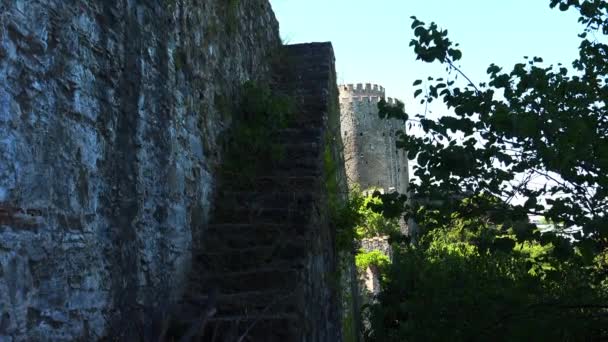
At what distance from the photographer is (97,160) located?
314 centimetres

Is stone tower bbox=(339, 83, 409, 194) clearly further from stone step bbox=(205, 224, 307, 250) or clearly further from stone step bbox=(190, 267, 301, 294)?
stone step bbox=(190, 267, 301, 294)

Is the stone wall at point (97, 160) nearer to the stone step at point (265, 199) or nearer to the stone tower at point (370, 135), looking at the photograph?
the stone step at point (265, 199)

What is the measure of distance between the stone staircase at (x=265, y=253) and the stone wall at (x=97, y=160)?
18cm

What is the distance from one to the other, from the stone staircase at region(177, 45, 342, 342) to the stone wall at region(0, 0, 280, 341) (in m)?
0.18

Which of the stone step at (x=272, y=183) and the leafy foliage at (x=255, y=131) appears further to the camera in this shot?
the leafy foliage at (x=255, y=131)

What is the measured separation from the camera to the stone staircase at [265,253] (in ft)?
12.9

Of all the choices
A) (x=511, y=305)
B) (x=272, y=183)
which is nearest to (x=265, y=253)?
(x=272, y=183)

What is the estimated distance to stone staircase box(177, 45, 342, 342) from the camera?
3.93 m

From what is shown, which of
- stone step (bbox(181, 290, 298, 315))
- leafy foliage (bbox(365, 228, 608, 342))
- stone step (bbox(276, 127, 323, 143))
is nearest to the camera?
stone step (bbox(181, 290, 298, 315))

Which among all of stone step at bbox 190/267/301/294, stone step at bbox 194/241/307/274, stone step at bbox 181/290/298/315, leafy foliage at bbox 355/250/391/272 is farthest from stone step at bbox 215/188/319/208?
leafy foliage at bbox 355/250/391/272

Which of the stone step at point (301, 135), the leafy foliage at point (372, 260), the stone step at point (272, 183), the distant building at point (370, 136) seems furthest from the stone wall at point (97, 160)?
the distant building at point (370, 136)

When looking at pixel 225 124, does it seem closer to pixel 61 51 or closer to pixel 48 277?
pixel 61 51

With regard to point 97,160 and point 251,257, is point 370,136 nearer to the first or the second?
point 251,257

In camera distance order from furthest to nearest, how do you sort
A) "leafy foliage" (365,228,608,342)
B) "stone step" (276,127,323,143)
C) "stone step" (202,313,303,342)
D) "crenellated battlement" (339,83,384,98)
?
"crenellated battlement" (339,83,384,98) < "stone step" (276,127,323,143) < "leafy foliage" (365,228,608,342) < "stone step" (202,313,303,342)
